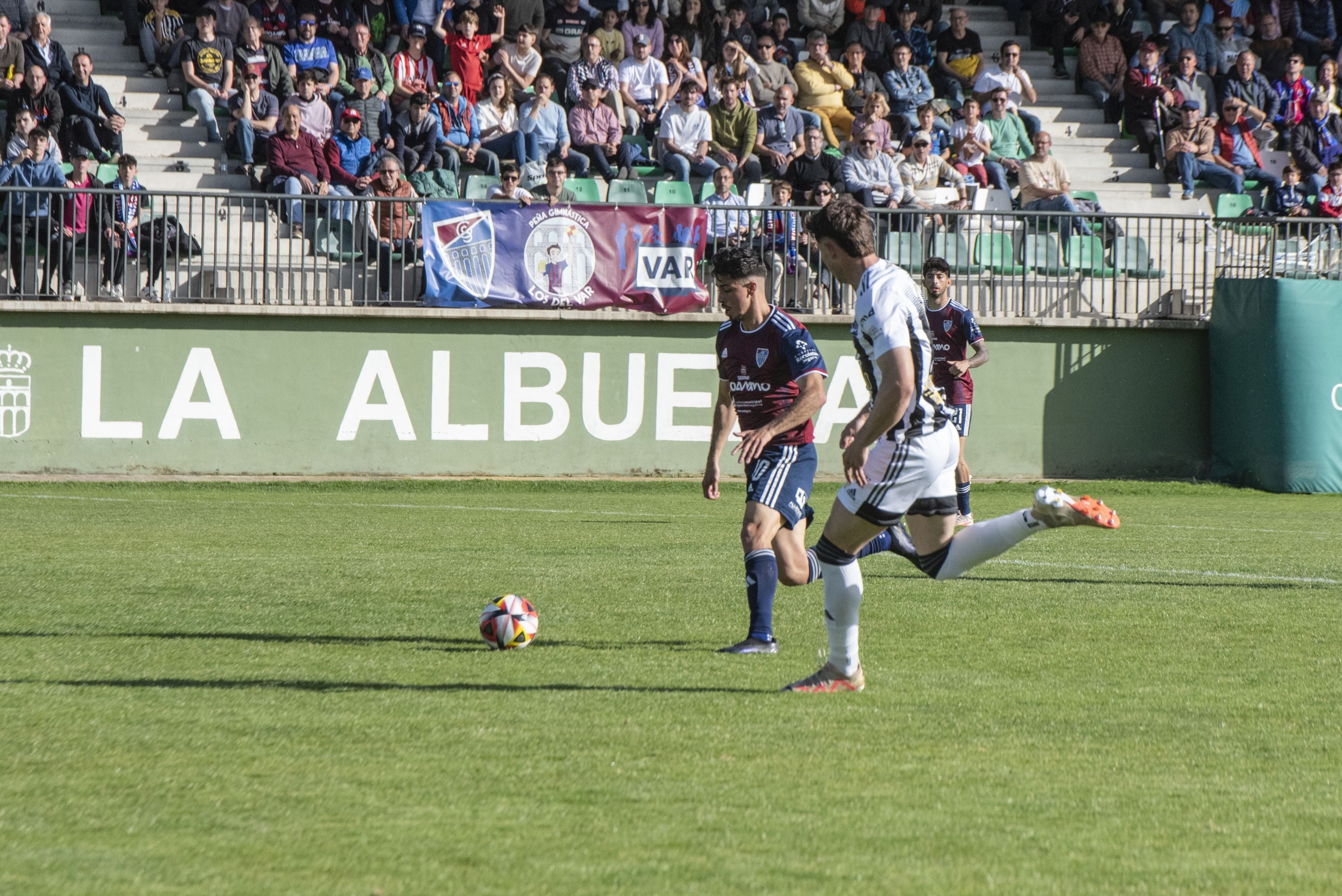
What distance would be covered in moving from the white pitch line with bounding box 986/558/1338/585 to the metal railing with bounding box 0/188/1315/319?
847 cm

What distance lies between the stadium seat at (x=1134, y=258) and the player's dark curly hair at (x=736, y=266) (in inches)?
525

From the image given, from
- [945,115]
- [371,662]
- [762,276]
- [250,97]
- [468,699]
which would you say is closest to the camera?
[468,699]

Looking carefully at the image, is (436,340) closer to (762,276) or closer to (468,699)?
(762,276)

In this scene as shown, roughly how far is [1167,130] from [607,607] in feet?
60.4

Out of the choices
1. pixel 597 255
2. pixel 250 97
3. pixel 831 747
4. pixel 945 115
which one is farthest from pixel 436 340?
pixel 831 747

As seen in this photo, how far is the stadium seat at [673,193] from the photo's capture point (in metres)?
20.4

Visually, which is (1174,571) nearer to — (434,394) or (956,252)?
(956,252)

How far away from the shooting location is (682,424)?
19078 mm

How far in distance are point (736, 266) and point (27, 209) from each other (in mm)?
12503

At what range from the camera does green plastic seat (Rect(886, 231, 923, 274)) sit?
1950 centimetres

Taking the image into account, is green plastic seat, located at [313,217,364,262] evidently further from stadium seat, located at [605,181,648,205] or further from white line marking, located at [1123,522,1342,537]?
white line marking, located at [1123,522,1342,537]

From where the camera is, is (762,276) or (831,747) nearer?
(831,747)

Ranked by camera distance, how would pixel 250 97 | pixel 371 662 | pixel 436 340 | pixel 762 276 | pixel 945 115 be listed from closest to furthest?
1. pixel 371 662
2. pixel 762 276
3. pixel 436 340
4. pixel 250 97
5. pixel 945 115

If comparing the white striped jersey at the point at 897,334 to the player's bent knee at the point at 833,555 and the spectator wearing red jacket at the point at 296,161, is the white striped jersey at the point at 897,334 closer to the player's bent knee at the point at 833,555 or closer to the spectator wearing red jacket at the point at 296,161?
the player's bent knee at the point at 833,555
